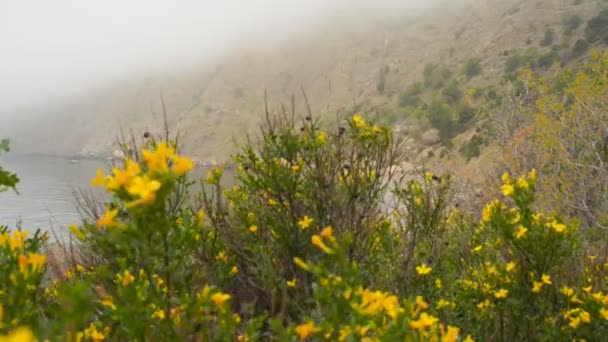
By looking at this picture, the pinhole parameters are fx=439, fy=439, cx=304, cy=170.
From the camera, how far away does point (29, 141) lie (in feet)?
358

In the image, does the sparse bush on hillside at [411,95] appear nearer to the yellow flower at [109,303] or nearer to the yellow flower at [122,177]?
the yellow flower at [109,303]

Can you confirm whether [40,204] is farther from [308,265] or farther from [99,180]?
[308,265]

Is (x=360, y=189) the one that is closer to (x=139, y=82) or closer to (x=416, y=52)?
(x=416, y=52)

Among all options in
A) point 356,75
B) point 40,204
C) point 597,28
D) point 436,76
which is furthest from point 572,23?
point 40,204

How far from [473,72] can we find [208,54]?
272 ft

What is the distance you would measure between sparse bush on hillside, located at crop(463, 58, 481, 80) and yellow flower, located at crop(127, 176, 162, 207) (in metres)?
52.9

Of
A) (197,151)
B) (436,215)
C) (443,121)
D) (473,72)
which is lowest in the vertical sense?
(197,151)

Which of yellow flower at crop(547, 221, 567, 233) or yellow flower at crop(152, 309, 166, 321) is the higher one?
yellow flower at crop(152, 309, 166, 321)

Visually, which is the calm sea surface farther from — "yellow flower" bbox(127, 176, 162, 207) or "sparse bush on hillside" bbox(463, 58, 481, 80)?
"sparse bush on hillside" bbox(463, 58, 481, 80)

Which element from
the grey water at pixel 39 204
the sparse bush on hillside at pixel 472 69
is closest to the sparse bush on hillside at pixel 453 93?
the sparse bush on hillside at pixel 472 69

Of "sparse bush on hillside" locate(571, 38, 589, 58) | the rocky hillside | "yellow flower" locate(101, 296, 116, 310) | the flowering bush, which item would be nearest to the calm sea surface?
the rocky hillside

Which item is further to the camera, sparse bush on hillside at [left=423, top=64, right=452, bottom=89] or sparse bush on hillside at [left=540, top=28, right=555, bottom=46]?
sparse bush on hillside at [left=423, top=64, right=452, bottom=89]

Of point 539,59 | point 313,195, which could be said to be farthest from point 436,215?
point 539,59

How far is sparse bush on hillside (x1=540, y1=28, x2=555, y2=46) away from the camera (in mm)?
45188
